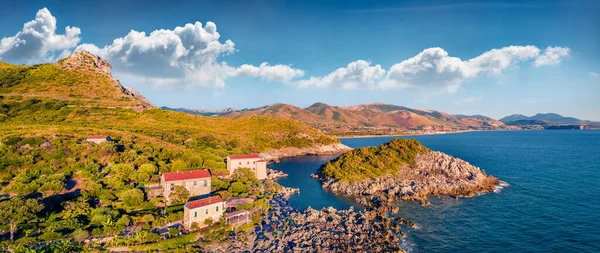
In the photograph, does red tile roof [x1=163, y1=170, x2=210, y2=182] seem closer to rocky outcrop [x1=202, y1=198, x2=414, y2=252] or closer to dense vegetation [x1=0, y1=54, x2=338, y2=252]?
dense vegetation [x1=0, y1=54, x2=338, y2=252]

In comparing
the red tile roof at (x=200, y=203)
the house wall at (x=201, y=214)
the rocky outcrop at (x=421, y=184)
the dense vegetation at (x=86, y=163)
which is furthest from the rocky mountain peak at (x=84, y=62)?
the house wall at (x=201, y=214)

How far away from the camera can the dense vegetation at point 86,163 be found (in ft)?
113

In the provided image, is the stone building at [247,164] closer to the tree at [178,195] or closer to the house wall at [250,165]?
the house wall at [250,165]

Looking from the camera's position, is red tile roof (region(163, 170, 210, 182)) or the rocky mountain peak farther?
the rocky mountain peak

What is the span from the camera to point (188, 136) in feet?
341

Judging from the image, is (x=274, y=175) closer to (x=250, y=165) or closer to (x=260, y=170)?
(x=260, y=170)

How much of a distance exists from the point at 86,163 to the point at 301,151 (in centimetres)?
8038

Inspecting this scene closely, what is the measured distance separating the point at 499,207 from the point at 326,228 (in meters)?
33.9

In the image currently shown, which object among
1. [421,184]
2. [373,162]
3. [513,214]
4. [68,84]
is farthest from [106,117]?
[513,214]

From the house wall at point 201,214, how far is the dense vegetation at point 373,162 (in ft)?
112

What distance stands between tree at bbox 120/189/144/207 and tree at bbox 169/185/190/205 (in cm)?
454

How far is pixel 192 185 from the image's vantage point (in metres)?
50.7

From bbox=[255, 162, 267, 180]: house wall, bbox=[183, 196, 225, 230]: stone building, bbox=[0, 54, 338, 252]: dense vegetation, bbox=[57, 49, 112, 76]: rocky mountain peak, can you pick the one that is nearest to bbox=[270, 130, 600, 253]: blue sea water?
bbox=[255, 162, 267, 180]: house wall

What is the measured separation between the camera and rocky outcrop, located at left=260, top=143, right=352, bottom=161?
110m
